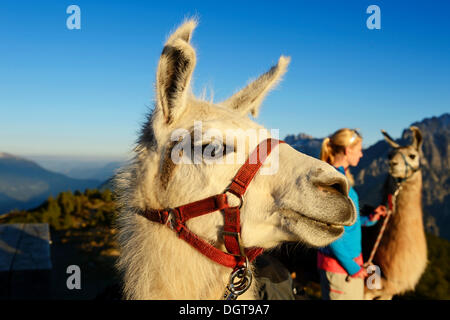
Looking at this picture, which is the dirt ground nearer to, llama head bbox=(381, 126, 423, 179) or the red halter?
the red halter

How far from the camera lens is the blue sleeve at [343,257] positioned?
290 cm

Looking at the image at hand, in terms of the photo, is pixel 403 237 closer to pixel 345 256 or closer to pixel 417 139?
pixel 345 256

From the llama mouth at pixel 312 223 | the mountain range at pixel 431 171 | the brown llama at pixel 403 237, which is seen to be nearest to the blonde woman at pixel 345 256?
the brown llama at pixel 403 237

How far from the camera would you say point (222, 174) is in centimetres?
169

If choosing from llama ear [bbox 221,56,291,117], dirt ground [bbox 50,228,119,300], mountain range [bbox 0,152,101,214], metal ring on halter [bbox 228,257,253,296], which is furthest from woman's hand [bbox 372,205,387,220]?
mountain range [bbox 0,152,101,214]

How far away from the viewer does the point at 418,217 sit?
15.2 ft

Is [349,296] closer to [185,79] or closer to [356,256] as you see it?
[356,256]

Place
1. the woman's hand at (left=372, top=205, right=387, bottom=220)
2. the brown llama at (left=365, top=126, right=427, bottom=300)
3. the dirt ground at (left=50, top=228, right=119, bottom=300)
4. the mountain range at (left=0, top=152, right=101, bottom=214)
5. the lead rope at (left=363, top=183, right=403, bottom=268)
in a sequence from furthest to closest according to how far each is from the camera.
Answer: the mountain range at (left=0, top=152, right=101, bottom=214)
the dirt ground at (left=50, top=228, right=119, bottom=300)
the woman's hand at (left=372, top=205, right=387, bottom=220)
the lead rope at (left=363, top=183, right=403, bottom=268)
the brown llama at (left=365, top=126, right=427, bottom=300)

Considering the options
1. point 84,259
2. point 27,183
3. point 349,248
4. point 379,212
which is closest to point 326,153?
point 349,248

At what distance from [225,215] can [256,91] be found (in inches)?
46.5

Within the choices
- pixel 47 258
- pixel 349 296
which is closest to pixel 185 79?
pixel 349 296

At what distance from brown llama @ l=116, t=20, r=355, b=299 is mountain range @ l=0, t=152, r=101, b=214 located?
138ft

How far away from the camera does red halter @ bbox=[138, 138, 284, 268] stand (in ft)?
5.38
